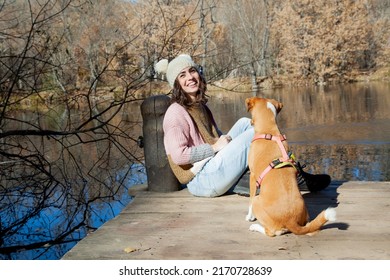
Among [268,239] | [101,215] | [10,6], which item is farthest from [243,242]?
[10,6]

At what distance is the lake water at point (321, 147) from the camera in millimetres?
5215

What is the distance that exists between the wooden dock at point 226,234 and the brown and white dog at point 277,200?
0.26 ft

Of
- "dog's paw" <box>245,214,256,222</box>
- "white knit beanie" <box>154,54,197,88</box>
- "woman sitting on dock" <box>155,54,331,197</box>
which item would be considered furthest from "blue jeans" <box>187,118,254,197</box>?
"white knit beanie" <box>154,54,197,88</box>

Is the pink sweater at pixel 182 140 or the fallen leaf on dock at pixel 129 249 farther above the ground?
the pink sweater at pixel 182 140

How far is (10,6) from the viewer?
18.9ft

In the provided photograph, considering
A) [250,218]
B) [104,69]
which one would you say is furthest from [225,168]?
[104,69]

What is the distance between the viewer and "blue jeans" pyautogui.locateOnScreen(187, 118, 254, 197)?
3492 millimetres

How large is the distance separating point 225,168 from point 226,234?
0.75m

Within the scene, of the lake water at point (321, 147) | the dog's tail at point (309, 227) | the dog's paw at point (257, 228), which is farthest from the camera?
the lake water at point (321, 147)

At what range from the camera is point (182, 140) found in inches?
138

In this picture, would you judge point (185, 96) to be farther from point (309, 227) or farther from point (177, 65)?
point (309, 227)

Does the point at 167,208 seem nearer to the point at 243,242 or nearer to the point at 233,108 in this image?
the point at 243,242

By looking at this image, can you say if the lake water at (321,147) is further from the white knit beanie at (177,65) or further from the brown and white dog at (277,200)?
the brown and white dog at (277,200)

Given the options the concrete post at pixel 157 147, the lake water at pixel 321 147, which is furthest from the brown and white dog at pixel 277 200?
the lake water at pixel 321 147
